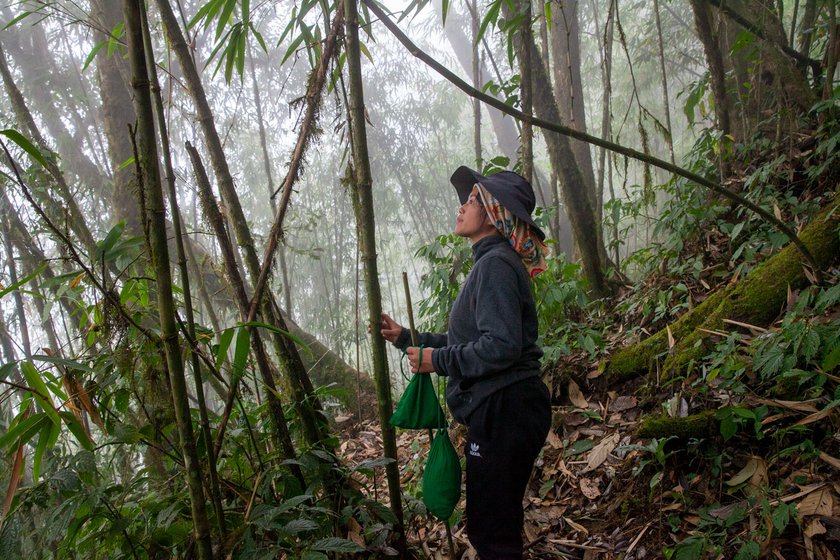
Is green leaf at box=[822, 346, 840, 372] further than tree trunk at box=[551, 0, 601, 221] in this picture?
No

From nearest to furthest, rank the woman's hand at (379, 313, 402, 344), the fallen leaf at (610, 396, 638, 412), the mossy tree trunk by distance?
the woman's hand at (379, 313, 402, 344), the mossy tree trunk, the fallen leaf at (610, 396, 638, 412)

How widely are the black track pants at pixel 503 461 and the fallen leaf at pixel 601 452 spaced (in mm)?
775

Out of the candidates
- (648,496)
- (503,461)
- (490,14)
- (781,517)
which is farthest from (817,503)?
(490,14)

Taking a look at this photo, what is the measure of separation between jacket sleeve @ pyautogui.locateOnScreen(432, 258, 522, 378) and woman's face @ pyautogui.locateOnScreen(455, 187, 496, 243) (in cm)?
17

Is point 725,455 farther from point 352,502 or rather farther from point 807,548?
point 352,502

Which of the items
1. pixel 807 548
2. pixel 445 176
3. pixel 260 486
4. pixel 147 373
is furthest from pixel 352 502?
pixel 445 176

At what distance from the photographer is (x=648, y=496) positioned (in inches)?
83.4

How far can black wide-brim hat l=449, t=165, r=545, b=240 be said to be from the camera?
70.2 inches

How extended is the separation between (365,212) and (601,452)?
1619 mm

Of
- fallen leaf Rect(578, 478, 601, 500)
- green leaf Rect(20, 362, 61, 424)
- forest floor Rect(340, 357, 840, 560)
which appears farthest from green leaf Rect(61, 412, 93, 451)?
fallen leaf Rect(578, 478, 601, 500)

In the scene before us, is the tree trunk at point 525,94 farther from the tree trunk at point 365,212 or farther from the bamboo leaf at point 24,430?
the bamboo leaf at point 24,430

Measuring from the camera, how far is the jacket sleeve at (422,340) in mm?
1914

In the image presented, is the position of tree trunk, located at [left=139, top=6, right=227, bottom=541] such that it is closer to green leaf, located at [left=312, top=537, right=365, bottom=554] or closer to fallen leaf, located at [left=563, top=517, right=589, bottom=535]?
green leaf, located at [left=312, top=537, right=365, bottom=554]

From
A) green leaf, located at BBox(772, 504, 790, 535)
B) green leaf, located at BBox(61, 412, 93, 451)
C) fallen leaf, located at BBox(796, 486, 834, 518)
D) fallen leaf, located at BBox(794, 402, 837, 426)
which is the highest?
green leaf, located at BBox(61, 412, 93, 451)
